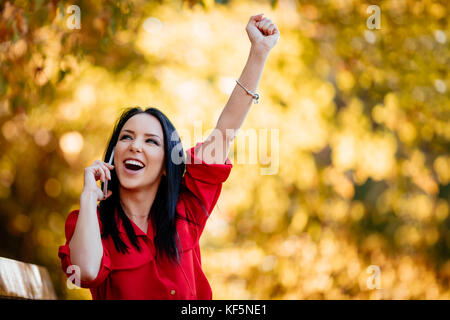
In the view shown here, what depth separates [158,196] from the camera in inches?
75.8

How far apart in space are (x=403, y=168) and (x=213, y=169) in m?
3.72

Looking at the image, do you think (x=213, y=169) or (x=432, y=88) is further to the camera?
(x=432, y=88)

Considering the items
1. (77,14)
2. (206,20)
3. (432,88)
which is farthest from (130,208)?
(206,20)

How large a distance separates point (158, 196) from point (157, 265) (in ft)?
0.88

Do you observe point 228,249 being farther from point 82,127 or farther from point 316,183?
point 82,127

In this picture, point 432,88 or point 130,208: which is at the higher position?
point 432,88

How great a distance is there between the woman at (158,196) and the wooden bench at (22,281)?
34 cm

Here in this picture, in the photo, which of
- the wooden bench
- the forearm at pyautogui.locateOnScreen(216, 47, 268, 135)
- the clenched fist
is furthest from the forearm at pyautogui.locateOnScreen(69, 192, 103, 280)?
the clenched fist

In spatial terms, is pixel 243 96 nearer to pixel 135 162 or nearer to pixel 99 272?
pixel 135 162

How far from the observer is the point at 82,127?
541 cm

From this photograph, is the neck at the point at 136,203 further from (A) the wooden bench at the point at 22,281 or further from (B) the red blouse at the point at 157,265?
(A) the wooden bench at the point at 22,281

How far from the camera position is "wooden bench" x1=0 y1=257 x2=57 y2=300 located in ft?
6.11

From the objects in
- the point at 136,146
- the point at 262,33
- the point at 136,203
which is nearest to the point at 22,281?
the point at 136,203
